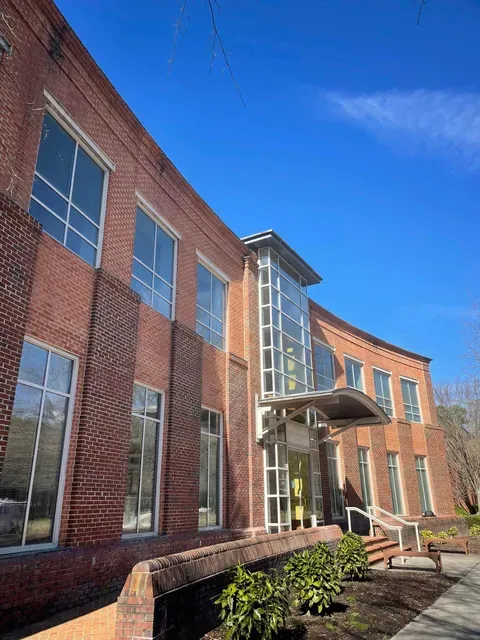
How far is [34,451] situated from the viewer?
6625mm

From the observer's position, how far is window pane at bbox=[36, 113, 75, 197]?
7.75 metres

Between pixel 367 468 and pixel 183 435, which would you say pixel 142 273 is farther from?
pixel 367 468

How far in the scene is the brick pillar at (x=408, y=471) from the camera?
2172cm

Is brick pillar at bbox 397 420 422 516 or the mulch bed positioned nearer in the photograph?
the mulch bed

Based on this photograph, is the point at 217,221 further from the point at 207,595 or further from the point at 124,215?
the point at 207,595

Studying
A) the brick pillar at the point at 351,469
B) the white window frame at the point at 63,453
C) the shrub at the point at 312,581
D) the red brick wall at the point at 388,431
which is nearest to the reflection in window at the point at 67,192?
the white window frame at the point at 63,453

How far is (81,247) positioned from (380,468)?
17.4 meters

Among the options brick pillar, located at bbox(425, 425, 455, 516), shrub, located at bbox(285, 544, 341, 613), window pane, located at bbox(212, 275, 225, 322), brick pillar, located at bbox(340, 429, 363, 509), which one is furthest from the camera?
brick pillar, located at bbox(425, 425, 455, 516)

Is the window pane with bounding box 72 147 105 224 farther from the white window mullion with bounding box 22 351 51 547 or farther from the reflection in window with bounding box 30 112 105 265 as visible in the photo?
the white window mullion with bounding box 22 351 51 547

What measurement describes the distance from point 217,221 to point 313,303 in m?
7.34

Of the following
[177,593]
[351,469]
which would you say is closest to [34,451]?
[177,593]

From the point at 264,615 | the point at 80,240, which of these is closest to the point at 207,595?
the point at 264,615

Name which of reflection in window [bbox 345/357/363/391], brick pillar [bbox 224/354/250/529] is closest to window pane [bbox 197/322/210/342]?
brick pillar [bbox 224/354/250/529]

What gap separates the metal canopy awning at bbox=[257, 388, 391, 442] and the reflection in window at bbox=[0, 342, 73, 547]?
711 cm
